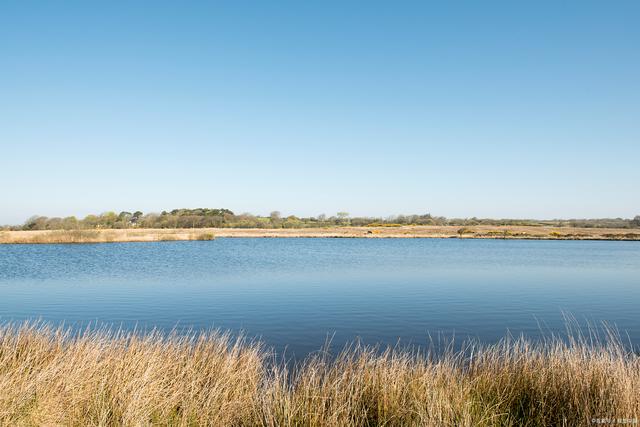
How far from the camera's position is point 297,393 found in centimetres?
805

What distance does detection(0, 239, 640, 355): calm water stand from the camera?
17672 mm

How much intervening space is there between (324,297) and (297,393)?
16545 millimetres

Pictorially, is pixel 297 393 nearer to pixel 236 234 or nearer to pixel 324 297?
pixel 324 297

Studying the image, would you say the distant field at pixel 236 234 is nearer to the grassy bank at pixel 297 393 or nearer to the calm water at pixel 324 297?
the calm water at pixel 324 297

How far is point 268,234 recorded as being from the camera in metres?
100

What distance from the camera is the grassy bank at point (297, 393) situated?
7184 millimetres

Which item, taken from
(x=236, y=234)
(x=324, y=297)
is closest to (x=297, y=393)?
(x=324, y=297)

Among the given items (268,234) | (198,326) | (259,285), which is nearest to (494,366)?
(198,326)

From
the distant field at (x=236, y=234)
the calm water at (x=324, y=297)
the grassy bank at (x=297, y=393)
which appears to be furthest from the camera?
the distant field at (x=236, y=234)

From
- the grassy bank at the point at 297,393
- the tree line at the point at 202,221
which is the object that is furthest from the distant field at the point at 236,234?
the grassy bank at the point at 297,393

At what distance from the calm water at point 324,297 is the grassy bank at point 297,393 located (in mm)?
2494

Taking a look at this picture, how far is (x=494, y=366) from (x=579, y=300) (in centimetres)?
1817

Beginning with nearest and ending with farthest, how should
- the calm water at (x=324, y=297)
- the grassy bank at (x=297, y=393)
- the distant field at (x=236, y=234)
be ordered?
the grassy bank at (x=297, y=393)
the calm water at (x=324, y=297)
the distant field at (x=236, y=234)

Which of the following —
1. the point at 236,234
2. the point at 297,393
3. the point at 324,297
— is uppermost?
the point at 236,234
